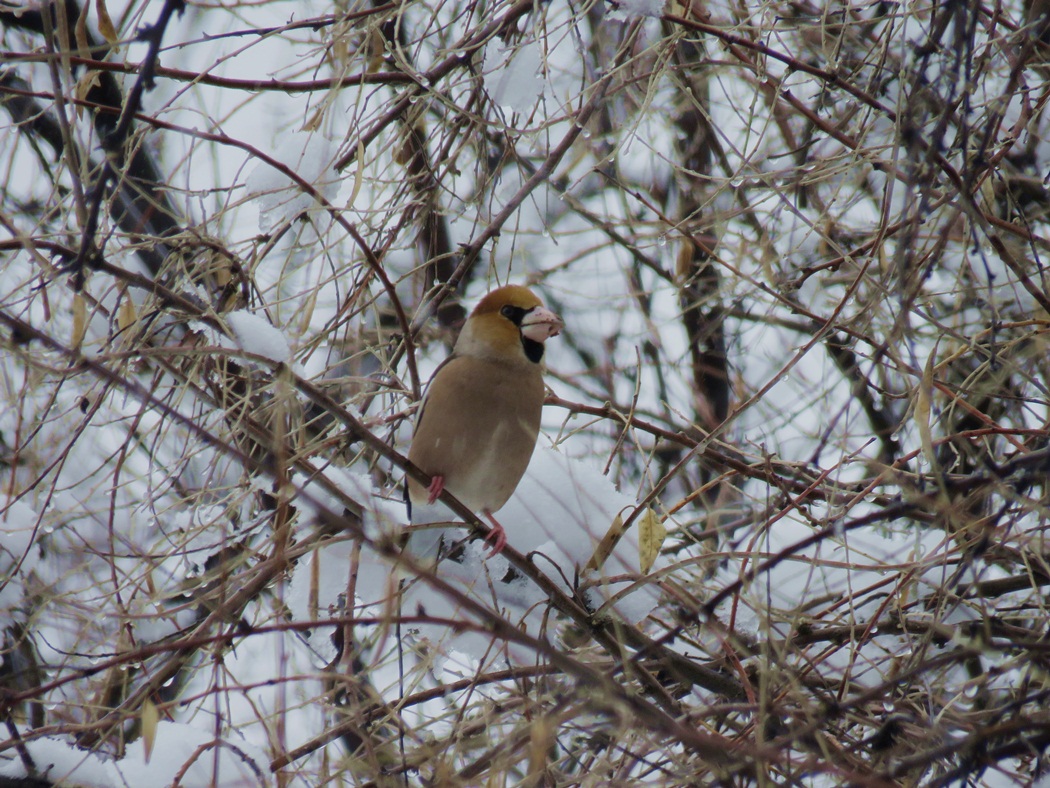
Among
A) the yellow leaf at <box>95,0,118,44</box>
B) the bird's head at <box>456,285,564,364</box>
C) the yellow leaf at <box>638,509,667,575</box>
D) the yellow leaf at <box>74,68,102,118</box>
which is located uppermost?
the yellow leaf at <box>95,0,118,44</box>

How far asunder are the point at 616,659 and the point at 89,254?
1855 mm

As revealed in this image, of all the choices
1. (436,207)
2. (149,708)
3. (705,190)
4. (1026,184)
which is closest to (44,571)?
(436,207)

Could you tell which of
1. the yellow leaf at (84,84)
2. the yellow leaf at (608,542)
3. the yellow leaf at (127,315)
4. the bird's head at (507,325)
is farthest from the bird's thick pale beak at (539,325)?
the yellow leaf at (84,84)

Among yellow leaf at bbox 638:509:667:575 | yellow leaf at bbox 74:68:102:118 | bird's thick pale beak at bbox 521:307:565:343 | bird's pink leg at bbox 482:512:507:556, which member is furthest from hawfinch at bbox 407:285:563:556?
yellow leaf at bbox 74:68:102:118

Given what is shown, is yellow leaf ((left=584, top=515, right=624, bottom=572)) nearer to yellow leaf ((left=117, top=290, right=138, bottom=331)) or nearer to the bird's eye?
the bird's eye

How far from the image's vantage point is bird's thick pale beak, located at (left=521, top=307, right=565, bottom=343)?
3.97 meters

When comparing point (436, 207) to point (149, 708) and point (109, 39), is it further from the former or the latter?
point (149, 708)

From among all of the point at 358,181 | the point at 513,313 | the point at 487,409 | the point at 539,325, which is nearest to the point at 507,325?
the point at 513,313

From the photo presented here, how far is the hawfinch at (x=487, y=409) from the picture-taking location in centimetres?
→ 409

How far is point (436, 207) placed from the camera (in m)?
3.86

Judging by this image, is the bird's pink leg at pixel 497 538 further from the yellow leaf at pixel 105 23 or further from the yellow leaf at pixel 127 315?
the yellow leaf at pixel 105 23

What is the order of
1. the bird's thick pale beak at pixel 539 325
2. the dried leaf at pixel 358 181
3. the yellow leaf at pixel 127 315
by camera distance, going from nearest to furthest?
the dried leaf at pixel 358 181
the yellow leaf at pixel 127 315
the bird's thick pale beak at pixel 539 325

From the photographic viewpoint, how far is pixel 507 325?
4289mm

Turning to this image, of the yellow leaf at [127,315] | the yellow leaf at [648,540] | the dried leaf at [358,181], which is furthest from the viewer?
the yellow leaf at [127,315]
